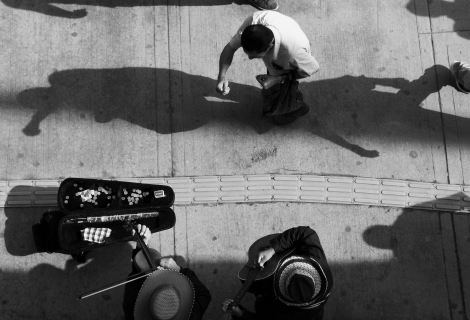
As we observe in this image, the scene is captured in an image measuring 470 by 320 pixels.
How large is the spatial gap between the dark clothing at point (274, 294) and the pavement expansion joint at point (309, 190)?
89cm

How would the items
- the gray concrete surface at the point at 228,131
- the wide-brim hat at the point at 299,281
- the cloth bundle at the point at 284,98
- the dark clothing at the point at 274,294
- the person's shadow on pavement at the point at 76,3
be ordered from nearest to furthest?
1. the wide-brim hat at the point at 299,281
2. the dark clothing at the point at 274,294
3. the cloth bundle at the point at 284,98
4. the gray concrete surface at the point at 228,131
5. the person's shadow on pavement at the point at 76,3

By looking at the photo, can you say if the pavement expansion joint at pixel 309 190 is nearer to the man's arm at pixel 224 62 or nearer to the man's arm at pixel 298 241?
the man's arm at pixel 298 241

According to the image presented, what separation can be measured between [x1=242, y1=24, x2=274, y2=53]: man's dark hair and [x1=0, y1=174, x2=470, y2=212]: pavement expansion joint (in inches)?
60.9

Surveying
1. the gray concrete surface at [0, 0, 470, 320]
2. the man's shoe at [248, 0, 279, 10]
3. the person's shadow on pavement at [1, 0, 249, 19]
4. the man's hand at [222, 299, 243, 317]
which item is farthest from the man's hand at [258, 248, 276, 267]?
the person's shadow on pavement at [1, 0, 249, 19]

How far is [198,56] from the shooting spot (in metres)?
4.56

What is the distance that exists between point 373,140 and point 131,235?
2.57 m

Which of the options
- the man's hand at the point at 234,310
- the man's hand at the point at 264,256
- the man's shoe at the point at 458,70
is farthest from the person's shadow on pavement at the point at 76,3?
Result: the man's hand at the point at 234,310

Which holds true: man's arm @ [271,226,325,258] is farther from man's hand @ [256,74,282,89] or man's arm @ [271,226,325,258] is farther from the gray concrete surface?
man's hand @ [256,74,282,89]

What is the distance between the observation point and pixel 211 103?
4.48 meters

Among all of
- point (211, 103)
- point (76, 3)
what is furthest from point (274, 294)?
point (76, 3)

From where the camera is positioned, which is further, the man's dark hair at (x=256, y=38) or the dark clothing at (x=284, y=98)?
the dark clothing at (x=284, y=98)

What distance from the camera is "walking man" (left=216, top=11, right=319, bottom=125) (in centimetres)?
308

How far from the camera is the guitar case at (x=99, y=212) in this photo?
365cm

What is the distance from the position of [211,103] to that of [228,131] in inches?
13.8
